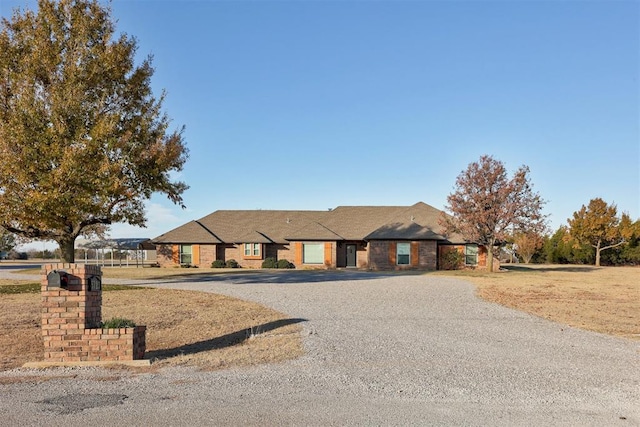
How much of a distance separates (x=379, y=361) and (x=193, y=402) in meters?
3.39

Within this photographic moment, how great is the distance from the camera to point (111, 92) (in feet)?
68.5

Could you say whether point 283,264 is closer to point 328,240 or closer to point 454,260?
point 328,240

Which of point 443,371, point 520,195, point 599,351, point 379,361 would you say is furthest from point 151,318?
point 520,195

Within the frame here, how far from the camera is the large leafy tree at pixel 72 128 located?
18.0 meters

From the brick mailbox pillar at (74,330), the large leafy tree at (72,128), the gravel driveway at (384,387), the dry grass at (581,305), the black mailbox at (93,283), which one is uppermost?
the large leafy tree at (72,128)

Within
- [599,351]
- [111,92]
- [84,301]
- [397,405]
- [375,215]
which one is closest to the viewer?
[397,405]

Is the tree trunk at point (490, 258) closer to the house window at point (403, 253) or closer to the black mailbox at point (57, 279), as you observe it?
the house window at point (403, 253)

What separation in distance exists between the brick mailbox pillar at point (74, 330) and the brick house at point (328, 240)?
31857 mm

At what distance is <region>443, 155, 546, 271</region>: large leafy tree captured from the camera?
35.9 meters

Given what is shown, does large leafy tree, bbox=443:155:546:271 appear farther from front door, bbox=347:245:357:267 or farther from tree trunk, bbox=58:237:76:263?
tree trunk, bbox=58:237:76:263

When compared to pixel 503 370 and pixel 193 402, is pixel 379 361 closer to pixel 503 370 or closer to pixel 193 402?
pixel 503 370

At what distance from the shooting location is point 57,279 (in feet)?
26.9

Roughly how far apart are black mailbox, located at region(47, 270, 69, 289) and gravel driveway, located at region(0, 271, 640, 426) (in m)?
1.31

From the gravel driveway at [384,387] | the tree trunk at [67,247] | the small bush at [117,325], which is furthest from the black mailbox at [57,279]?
the tree trunk at [67,247]
